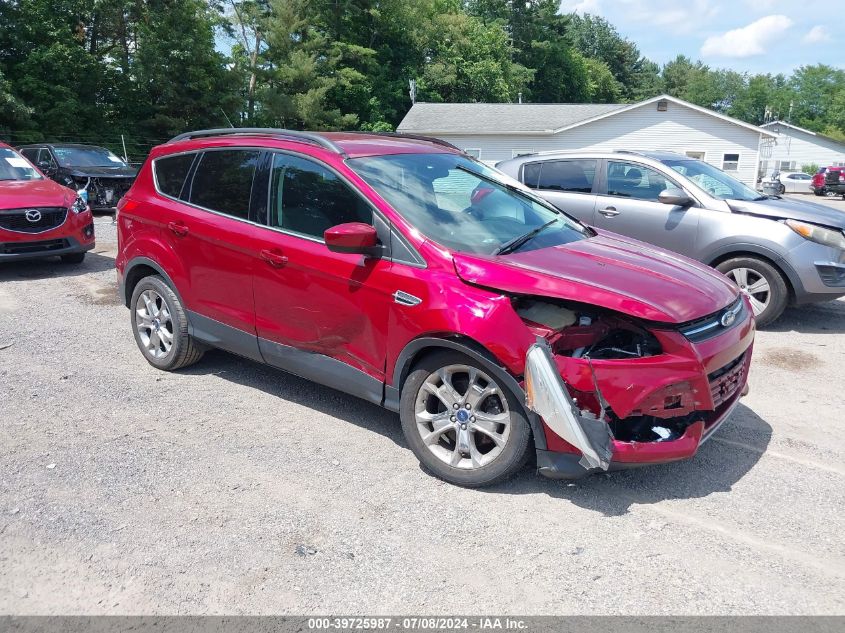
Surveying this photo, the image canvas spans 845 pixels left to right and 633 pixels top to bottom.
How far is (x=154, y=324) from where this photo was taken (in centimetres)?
556

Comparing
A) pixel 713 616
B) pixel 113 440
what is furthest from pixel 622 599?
pixel 113 440

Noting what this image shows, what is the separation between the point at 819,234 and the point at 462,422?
4903 mm

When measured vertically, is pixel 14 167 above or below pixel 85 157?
below

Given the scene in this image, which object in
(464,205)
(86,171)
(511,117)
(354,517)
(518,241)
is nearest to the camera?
(354,517)

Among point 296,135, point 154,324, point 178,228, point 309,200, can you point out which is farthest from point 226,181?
point 154,324

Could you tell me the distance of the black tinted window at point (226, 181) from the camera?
4.79 metres

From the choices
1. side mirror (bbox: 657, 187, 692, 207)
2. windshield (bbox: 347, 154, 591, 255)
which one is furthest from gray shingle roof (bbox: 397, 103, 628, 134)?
windshield (bbox: 347, 154, 591, 255)

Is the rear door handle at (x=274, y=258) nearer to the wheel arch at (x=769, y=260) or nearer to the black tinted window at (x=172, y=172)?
the black tinted window at (x=172, y=172)

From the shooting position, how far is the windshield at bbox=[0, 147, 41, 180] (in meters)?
9.84

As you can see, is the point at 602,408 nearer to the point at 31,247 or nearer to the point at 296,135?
the point at 296,135

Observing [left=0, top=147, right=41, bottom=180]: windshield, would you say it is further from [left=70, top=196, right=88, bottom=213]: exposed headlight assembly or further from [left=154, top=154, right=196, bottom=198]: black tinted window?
[left=154, top=154, right=196, bottom=198]: black tinted window

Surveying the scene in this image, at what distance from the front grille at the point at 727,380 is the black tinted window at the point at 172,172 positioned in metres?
3.96

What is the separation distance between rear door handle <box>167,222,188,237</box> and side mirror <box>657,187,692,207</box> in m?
4.77

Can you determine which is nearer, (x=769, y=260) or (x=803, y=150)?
(x=769, y=260)
